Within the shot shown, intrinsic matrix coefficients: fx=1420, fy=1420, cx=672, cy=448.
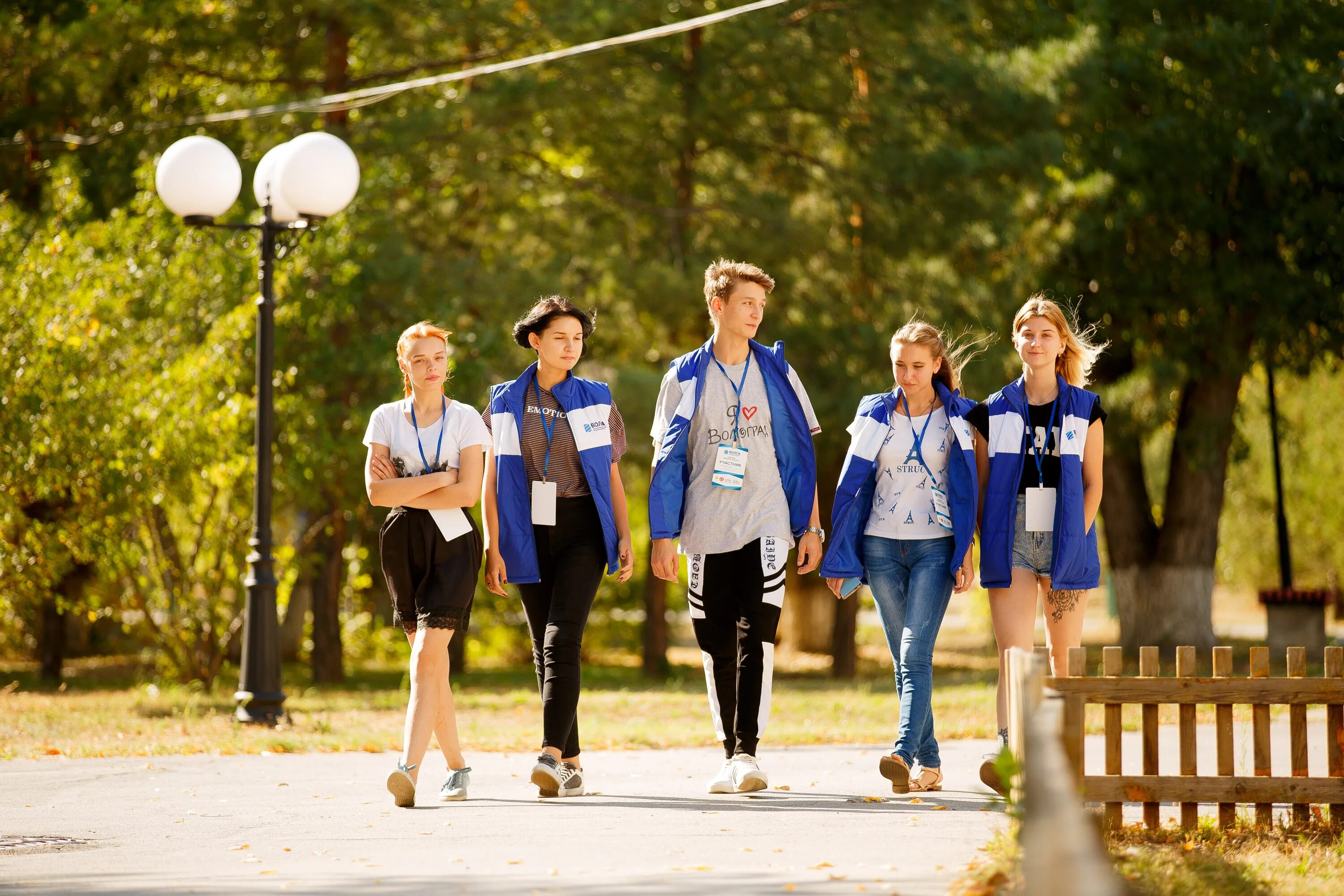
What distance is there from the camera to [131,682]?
16031 millimetres

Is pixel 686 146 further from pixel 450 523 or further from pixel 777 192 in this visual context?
pixel 450 523

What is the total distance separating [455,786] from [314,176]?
5.17 meters

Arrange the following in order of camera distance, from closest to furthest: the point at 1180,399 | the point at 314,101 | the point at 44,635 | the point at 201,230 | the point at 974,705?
1. the point at 974,705
2. the point at 201,230
3. the point at 314,101
4. the point at 44,635
5. the point at 1180,399

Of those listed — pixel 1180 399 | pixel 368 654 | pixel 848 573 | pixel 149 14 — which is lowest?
pixel 368 654

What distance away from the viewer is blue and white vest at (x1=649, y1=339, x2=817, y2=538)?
6.22 metres

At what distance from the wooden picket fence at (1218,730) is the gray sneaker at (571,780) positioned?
210 centimetres

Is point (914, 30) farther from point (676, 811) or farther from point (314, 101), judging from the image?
point (676, 811)

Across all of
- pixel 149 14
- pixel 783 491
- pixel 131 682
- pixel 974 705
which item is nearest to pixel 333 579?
pixel 131 682

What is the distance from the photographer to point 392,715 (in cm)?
1145

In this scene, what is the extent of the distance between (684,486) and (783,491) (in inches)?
17.3

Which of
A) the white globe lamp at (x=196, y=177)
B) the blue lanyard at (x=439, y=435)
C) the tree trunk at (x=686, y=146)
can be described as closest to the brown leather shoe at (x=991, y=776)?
the blue lanyard at (x=439, y=435)

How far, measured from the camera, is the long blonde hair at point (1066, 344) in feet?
20.5

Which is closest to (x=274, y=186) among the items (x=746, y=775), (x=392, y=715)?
(x=392, y=715)

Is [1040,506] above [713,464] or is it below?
below
